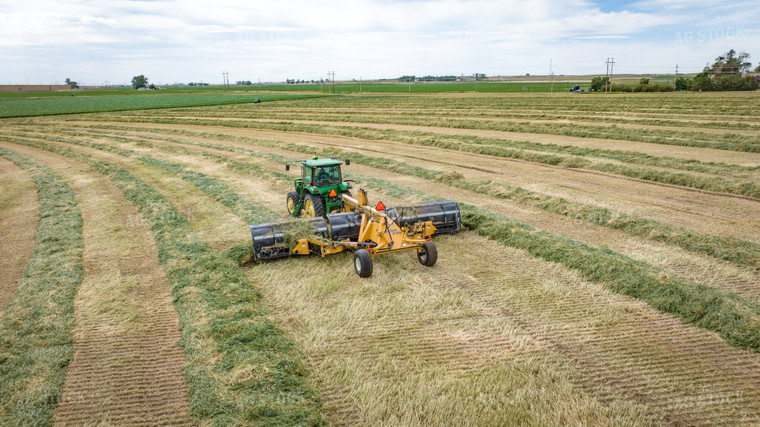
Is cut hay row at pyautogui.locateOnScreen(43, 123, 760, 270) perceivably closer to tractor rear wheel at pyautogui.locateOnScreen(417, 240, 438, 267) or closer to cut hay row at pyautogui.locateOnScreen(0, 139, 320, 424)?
tractor rear wheel at pyautogui.locateOnScreen(417, 240, 438, 267)

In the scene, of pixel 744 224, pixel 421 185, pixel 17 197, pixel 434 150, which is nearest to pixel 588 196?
pixel 744 224

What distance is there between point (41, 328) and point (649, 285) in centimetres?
1045

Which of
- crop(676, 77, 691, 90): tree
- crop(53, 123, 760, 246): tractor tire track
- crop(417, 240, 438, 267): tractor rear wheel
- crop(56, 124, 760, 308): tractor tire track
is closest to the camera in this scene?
crop(56, 124, 760, 308): tractor tire track

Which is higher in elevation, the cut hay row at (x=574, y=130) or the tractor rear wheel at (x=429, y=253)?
the cut hay row at (x=574, y=130)

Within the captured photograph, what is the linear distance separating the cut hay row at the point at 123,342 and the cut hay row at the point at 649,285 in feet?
24.8

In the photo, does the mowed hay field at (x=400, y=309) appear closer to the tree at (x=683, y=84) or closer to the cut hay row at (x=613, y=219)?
the cut hay row at (x=613, y=219)

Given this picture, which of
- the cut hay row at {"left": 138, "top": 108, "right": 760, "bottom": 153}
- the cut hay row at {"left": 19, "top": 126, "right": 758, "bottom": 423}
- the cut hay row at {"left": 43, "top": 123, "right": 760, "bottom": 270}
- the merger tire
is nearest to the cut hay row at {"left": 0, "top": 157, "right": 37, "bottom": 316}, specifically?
the cut hay row at {"left": 19, "top": 126, "right": 758, "bottom": 423}

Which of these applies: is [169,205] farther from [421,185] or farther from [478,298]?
[478,298]

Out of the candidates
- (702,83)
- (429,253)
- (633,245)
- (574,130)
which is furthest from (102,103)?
(702,83)

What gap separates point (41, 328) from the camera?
305 inches

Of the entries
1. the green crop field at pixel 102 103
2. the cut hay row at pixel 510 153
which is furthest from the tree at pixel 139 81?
the cut hay row at pixel 510 153

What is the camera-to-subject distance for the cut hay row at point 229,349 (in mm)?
5805

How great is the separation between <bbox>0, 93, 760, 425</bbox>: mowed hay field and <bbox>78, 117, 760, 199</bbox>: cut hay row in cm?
18

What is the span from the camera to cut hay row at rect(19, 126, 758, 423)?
590 cm
